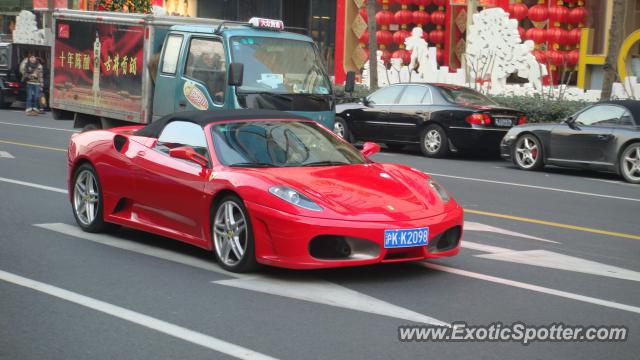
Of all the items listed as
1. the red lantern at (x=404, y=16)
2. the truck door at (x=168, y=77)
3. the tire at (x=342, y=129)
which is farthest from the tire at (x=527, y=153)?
the red lantern at (x=404, y=16)

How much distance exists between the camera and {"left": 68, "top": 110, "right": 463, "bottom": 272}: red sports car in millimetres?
7859

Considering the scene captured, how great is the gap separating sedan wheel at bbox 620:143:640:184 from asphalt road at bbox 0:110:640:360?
5.11 meters

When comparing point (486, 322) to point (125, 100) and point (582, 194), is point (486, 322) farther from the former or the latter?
point (125, 100)

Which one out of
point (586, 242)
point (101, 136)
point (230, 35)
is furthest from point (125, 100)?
point (586, 242)

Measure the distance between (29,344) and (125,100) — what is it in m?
10.5

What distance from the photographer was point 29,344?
623 centimetres

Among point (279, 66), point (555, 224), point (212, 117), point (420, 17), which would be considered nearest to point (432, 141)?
point (279, 66)

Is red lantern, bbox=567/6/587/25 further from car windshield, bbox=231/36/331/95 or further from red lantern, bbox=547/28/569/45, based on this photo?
car windshield, bbox=231/36/331/95

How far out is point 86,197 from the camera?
10.2 metres

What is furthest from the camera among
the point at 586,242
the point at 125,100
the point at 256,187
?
the point at 125,100

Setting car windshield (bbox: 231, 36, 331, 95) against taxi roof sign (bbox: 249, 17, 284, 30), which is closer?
car windshield (bbox: 231, 36, 331, 95)

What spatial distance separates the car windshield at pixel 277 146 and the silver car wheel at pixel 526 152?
31.6 feet

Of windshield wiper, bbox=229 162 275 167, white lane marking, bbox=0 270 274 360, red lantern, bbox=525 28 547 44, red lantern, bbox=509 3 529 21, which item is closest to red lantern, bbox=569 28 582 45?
red lantern, bbox=525 28 547 44

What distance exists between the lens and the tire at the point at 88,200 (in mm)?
10039
